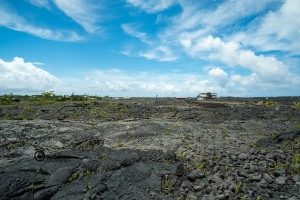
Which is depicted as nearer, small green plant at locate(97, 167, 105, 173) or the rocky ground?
the rocky ground

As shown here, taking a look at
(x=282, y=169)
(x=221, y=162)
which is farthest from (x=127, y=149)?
(x=282, y=169)

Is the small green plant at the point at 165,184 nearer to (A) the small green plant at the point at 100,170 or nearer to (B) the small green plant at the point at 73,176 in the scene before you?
(A) the small green plant at the point at 100,170

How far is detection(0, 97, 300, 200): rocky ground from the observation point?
6.12 meters

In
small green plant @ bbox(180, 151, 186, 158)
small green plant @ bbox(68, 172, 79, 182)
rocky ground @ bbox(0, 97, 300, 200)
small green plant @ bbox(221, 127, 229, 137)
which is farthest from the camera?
small green plant @ bbox(221, 127, 229, 137)

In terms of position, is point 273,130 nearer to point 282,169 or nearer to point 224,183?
point 282,169

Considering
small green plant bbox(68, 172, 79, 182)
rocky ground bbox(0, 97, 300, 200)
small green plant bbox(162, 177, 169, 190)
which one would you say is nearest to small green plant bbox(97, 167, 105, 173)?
rocky ground bbox(0, 97, 300, 200)

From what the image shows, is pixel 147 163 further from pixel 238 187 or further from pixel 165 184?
pixel 238 187

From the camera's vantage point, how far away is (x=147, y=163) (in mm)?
7852

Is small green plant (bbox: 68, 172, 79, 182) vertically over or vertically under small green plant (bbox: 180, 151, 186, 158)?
under

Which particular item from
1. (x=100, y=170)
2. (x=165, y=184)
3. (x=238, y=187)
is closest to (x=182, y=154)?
(x=165, y=184)

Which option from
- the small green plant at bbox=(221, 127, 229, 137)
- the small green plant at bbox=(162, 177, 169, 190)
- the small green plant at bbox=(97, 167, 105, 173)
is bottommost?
the small green plant at bbox=(162, 177, 169, 190)

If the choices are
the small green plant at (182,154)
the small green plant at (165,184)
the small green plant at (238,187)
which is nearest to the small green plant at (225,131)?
the small green plant at (182,154)

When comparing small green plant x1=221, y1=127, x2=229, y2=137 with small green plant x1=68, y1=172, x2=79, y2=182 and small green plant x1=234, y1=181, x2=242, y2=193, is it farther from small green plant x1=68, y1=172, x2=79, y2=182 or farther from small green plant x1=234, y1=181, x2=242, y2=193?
small green plant x1=68, y1=172, x2=79, y2=182

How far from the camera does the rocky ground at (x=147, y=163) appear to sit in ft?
20.1
